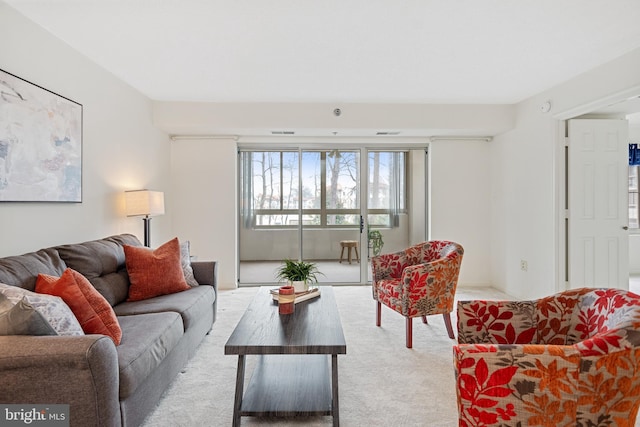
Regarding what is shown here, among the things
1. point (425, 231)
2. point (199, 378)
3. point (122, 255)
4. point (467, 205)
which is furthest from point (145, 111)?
point (467, 205)

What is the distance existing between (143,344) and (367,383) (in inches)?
55.8

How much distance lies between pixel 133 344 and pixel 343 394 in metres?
1.27

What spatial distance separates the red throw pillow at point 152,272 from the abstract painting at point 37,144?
690 mm

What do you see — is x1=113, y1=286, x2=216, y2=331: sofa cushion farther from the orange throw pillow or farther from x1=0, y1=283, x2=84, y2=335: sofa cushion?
x1=0, y1=283, x2=84, y2=335: sofa cushion

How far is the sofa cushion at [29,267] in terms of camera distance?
6.18 feet

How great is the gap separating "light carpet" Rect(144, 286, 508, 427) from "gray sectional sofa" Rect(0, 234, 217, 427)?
147 millimetres

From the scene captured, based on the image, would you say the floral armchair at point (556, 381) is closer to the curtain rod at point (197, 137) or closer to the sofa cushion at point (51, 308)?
the sofa cushion at point (51, 308)

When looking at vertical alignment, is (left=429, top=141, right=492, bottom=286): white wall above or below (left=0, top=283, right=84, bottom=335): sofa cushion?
above

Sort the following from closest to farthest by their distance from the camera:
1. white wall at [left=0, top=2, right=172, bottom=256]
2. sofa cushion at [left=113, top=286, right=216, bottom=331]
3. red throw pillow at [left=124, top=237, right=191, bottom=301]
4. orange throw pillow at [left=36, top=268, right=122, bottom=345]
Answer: orange throw pillow at [left=36, top=268, right=122, bottom=345]
white wall at [left=0, top=2, right=172, bottom=256]
sofa cushion at [left=113, top=286, right=216, bottom=331]
red throw pillow at [left=124, top=237, right=191, bottom=301]

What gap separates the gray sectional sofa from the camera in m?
1.44

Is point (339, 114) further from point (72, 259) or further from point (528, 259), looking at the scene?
point (72, 259)

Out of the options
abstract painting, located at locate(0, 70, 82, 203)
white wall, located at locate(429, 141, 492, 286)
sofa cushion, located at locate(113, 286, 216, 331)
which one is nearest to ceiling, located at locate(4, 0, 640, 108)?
abstract painting, located at locate(0, 70, 82, 203)

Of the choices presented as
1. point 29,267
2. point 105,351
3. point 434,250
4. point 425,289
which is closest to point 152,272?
point 29,267

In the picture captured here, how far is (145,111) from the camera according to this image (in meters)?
4.23
